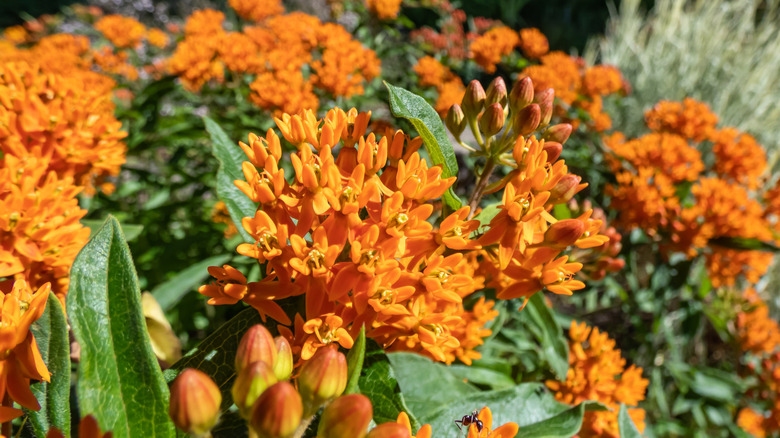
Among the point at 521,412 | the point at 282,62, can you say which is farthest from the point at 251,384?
the point at 282,62

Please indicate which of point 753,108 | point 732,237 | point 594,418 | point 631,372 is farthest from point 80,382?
point 753,108

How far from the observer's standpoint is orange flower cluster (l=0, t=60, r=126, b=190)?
3.62 feet

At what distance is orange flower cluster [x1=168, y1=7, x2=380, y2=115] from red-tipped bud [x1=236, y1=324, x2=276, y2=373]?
1.52 meters

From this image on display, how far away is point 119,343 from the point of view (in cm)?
69

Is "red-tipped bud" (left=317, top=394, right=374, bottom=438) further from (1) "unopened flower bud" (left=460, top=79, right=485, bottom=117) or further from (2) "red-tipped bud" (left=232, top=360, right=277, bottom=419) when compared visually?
(1) "unopened flower bud" (left=460, top=79, right=485, bottom=117)

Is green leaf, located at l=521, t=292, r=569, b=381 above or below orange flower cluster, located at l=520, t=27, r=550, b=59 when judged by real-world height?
below

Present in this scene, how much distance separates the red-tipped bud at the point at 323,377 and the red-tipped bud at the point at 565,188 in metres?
0.52

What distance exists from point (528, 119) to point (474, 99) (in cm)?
17

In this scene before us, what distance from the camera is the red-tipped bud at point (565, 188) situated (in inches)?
33.9

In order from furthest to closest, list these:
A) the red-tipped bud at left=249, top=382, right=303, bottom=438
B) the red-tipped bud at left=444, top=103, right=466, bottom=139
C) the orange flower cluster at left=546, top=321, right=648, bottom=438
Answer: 1. the orange flower cluster at left=546, top=321, right=648, bottom=438
2. the red-tipped bud at left=444, top=103, right=466, bottom=139
3. the red-tipped bud at left=249, top=382, right=303, bottom=438

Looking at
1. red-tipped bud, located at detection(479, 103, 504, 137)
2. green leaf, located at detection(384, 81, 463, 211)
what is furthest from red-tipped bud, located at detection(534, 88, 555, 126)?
green leaf, located at detection(384, 81, 463, 211)

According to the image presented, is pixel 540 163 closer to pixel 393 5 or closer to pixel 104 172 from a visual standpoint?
pixel 104 172

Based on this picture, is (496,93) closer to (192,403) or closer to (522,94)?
(522,94)

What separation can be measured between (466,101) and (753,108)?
6.53 meters
